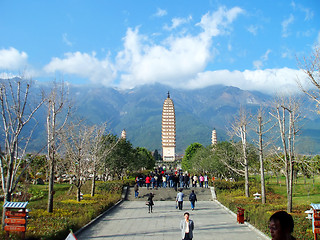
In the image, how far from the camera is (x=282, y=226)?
3.50 meters

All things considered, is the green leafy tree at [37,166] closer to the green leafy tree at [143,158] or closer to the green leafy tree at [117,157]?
the green leafy tree at [117,157]

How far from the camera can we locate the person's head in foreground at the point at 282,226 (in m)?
3.46

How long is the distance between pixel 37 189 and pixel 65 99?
17.2 m

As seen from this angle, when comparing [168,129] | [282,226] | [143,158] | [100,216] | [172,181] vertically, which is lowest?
[100,216]

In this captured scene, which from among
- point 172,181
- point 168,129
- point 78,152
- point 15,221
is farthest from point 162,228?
point 168,129

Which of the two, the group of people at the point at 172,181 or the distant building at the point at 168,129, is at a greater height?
the distant building at the point at 168,129

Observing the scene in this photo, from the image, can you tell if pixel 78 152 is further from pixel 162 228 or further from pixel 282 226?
pixel 282 226

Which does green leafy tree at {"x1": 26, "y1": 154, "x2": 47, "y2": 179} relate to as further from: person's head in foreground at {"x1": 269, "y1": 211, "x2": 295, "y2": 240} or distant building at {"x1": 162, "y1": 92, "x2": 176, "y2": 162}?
distant building at {"x1": 162, "y1": 92, "x2": 176, "y2": 162}

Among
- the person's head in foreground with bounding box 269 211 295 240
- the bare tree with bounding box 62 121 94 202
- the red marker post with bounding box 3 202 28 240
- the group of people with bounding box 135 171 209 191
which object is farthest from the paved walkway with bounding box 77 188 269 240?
the group of people with bounding box 135 171 209 191

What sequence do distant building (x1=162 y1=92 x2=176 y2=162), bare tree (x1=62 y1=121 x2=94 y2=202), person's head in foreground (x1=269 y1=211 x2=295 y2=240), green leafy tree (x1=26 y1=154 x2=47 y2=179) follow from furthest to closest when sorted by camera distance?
1. distant building (x1=162 y1=92 x2=176 y2=162)
2. green leafy tree (x1=26 y1=154 x2=47 y2=179)
3. bare tree (x1=62 y1=121 x2=94 y2=202)
4. person's head in foreground (x1=269 y1=211 x2=295 y2=240)

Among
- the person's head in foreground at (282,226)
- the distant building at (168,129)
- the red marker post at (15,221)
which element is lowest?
the red marker post at (15,221)

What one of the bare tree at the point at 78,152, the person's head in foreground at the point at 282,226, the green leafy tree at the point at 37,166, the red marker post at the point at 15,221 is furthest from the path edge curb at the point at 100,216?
the green leafy tree at the point at 37,166

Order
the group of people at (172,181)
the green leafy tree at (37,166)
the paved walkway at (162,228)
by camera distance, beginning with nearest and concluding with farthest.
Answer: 1. the paved walkway at (162,228)
2. the group of people at (172,181)
3. the green leafy tree at (37,166)

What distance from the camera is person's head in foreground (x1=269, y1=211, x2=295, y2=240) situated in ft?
11.4
